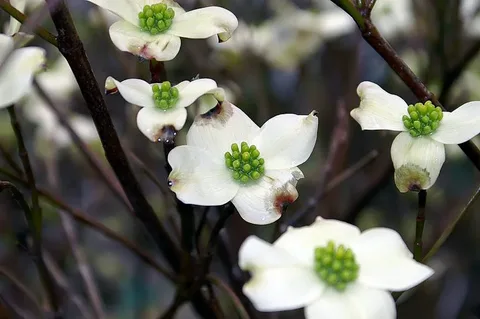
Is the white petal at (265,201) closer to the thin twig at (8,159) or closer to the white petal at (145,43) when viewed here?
the white petal at (145,43)

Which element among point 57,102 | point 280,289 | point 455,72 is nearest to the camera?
point 280,289

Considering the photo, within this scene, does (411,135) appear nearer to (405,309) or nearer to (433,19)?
(433,19)

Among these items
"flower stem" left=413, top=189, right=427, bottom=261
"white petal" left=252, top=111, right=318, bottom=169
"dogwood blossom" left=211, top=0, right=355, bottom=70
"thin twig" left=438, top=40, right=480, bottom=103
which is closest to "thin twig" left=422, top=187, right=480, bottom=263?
"flower stem" left=413, top=189, right=427, bottom=261

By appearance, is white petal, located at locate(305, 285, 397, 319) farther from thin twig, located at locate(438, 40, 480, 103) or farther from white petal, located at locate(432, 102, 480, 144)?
thin twig, located at locate(438, 40, 480, 103)

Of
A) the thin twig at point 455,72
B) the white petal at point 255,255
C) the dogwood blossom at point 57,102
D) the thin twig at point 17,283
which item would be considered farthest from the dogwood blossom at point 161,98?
the dogwood blossom at point 57,102

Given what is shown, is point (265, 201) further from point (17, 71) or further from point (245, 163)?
point (17, 71)

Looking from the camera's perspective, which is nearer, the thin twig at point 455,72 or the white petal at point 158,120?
the white petal at point 158,120

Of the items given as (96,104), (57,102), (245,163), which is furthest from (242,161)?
(57,102)
